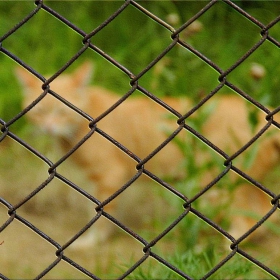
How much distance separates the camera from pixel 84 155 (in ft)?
12.9

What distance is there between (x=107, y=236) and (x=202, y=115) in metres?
1.14

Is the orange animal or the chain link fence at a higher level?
the orange animal

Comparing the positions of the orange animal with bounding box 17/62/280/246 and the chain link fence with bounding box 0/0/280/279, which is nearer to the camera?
the chain link fence with bounding box 0/0/280/279

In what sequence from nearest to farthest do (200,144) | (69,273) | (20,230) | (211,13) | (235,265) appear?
(235,265)
(69,273)
(200,144)
(20,230)
(211,13)

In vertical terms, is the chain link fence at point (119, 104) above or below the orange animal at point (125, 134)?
below

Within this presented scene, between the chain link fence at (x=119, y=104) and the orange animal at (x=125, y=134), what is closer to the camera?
the chain link fence at (x=119, y=104)

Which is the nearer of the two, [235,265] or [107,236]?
[235,265]

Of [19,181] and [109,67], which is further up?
[109,67]

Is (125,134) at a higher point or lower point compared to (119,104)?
higher

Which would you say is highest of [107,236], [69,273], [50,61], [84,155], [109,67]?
[109,67]

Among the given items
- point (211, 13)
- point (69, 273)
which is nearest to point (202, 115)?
point (69, 273)

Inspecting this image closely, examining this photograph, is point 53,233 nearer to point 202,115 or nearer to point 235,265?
point 202,115

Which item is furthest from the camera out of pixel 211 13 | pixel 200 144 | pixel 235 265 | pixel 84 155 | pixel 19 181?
pixel 211 13

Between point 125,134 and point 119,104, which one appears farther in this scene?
point 125,134
